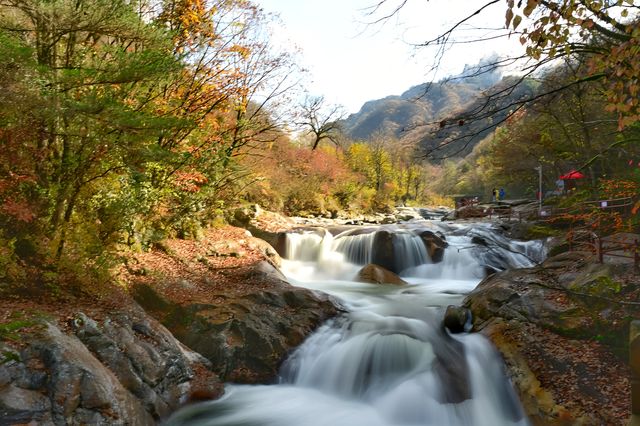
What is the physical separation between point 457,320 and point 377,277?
5.53 metres

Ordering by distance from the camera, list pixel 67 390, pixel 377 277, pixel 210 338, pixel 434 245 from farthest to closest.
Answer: pixel 434 245 < pixel 377 277 < pixel 210 338 < pixel 67 390

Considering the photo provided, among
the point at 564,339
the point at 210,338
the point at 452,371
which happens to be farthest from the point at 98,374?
the point at 564,339

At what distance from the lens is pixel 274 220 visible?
20109 millimetres

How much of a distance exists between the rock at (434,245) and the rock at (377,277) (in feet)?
8.51

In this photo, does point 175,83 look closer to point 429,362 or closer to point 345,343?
point 345,343

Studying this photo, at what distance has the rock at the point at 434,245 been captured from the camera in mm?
16016

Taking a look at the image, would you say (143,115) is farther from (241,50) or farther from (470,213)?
(470,213)

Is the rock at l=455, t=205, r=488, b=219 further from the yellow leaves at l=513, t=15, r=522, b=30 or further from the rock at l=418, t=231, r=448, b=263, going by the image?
the yellow leaves at l=513, t=15, r=522, b=30

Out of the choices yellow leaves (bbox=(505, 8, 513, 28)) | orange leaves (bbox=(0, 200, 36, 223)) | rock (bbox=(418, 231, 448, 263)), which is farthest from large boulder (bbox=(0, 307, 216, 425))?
rock (bbox=(418, 231, 448, 263))

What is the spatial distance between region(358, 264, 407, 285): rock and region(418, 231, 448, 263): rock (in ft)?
8.51

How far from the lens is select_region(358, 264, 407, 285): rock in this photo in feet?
45.7

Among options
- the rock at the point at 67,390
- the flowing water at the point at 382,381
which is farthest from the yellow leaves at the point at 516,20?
the rock at the point at 67,390

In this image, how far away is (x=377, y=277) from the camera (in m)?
14.0

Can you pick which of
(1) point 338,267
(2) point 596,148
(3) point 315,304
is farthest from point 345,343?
(2) point 596,148
